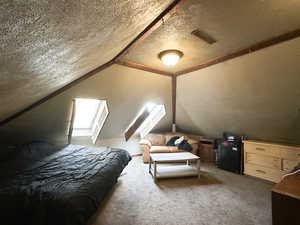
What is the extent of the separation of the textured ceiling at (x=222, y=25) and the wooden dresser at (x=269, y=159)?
7.10ft

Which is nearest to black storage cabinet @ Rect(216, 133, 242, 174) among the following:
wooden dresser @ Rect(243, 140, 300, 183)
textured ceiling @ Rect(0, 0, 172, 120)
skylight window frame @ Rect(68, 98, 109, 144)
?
wooden dresser @ Rect(243, 140, 300, 183)

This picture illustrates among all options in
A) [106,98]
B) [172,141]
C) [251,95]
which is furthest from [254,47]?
[172,141]

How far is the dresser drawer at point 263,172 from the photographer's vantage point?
3.04m

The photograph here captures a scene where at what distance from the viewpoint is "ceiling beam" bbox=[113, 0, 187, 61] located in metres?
1.46

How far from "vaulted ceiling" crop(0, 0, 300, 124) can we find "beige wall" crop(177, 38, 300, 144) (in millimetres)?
353

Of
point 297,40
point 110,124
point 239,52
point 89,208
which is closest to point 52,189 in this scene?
point 89,208

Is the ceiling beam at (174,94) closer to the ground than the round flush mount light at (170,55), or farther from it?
closer to the ground

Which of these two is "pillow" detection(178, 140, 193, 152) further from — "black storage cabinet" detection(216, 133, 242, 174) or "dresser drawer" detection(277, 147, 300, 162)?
"dresser drawer" detection(277, 147, 300, 162)

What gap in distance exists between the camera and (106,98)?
340 centimetres

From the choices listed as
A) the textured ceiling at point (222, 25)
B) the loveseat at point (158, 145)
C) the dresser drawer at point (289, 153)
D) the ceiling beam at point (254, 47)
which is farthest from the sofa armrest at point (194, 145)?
the textured ceiling at point (222, 25)

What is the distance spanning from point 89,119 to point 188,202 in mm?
3367

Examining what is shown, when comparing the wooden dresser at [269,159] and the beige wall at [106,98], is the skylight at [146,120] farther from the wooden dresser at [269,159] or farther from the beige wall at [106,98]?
the wooden dresser at [269,159]

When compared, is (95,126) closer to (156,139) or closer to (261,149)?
(156,139)

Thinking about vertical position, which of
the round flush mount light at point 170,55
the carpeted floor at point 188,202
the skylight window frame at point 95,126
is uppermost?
the round flush mount light at point 170,55
